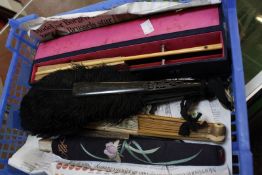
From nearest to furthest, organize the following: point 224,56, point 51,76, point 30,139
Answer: point 224,56
point 51,76
point 30,139

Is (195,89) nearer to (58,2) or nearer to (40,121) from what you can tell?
(40,121)

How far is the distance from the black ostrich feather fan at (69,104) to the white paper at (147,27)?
12 centimetres

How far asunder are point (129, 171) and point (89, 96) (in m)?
0.21

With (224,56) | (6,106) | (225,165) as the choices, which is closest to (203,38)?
(224,56)

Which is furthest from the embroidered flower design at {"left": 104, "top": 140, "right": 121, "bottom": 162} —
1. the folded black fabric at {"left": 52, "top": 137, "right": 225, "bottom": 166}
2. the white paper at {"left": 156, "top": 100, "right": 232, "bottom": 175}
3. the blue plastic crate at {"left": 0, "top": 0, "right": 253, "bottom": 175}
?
the blue plastic crate at {"left": 0, "top": 0, "right": 253, "bottom": 175}

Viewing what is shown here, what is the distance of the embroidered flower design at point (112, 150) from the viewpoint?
71 cm

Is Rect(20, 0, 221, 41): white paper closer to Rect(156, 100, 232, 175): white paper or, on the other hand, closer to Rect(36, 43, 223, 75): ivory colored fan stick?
Rect(36, 43, 223, 75): ivory colored fan stick

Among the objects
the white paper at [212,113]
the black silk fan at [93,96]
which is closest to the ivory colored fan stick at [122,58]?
the black silk fan at [93,96]

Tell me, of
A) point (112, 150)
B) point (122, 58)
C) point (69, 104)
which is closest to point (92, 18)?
point (122, 58)

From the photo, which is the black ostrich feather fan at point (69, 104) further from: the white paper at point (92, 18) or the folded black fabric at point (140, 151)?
the white paper at point (92, 18)

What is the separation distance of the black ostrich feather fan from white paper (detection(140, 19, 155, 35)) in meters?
0.12

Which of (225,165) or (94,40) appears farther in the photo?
(94,40)

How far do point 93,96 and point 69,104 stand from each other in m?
0.06

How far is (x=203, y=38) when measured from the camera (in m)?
0.69
